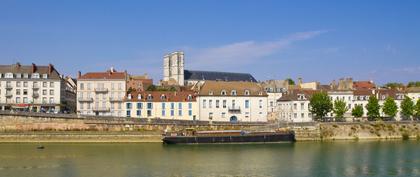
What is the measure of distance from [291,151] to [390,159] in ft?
32.1

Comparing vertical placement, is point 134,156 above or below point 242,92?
below

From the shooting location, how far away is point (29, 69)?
78.8 meters

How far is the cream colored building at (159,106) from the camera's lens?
2923 inches

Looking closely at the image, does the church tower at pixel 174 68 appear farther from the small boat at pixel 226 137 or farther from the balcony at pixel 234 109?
the small boat at pixel 226 137

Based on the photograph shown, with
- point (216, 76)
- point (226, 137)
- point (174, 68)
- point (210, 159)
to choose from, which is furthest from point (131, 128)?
point (174, 68)

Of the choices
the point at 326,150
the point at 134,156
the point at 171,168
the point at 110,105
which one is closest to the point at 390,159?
the point at 326,150

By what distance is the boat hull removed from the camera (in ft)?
199

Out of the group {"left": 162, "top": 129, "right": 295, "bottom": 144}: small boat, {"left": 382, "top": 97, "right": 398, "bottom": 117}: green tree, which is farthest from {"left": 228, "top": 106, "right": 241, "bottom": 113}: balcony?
{"left": 382, "top": 97, "right": 398, "bottom": 117}: green tree

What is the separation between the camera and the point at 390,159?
149 ft

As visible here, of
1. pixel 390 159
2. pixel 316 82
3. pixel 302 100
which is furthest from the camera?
pixel 316 82

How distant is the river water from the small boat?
1.79 m

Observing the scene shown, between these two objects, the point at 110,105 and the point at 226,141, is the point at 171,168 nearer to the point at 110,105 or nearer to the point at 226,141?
the point at 226,141

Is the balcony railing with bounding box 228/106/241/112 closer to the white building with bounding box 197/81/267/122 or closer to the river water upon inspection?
the white building with bounding box 197/81/267/122

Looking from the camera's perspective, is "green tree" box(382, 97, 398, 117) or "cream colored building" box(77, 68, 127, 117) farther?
"green tree" box(382, 97, 398, 117)
